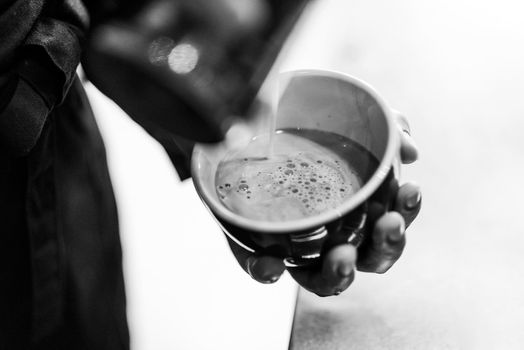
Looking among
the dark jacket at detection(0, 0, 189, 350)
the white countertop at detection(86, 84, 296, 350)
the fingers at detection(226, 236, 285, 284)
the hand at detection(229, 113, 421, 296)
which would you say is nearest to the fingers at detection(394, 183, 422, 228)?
the hand at detection(229, 113, 421, 296)

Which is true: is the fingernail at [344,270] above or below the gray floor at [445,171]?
above

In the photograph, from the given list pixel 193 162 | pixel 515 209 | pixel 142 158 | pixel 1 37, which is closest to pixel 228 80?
pixel 193 162

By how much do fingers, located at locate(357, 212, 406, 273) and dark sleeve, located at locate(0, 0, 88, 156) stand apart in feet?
1.26

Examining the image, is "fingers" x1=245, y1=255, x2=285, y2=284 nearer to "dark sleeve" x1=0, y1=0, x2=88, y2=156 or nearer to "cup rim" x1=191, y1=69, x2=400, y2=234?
"cup rim" x1=191, y1=69, x2=400, y2=234

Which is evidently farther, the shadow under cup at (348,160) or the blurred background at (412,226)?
the blurred background at (412,226)

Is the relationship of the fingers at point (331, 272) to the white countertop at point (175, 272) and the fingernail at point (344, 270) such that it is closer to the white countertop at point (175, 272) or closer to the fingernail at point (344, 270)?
the fingernail at point (344, 270)

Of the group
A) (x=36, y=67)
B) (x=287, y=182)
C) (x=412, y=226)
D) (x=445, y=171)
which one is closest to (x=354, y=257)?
(x=287, y=182)

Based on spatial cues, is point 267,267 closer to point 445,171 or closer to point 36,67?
point 36,67

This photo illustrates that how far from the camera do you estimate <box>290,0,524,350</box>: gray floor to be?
96 centimetres

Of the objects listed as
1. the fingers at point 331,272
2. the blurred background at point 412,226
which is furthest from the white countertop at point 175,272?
→ the fingers at point 331,272

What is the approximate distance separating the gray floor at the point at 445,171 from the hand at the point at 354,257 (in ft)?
0.99

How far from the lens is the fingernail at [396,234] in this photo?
0.62m

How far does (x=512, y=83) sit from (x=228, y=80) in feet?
3.83

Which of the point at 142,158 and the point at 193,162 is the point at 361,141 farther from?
the point at 142,158
